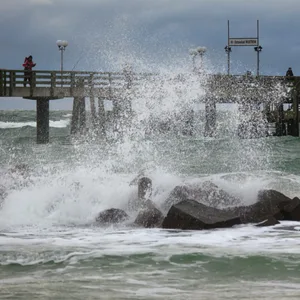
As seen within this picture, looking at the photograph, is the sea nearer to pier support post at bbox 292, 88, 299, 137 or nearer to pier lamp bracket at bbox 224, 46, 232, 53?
pier support post at bbox 292, 88, 299, 137

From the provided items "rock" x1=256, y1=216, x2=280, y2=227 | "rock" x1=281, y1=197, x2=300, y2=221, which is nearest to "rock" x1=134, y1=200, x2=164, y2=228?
"rock" x1=256, y1=216, x2=280, y2=227

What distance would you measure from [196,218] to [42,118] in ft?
76.6

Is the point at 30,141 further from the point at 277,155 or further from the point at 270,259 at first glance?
the point at 270,259

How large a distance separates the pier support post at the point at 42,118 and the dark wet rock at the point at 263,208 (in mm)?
21742

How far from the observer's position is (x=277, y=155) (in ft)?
83.8

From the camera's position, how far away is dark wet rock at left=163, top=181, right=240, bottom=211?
40.0ft

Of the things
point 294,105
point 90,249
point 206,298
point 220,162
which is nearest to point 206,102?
point 294,105

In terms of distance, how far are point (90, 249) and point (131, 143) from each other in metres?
21.5

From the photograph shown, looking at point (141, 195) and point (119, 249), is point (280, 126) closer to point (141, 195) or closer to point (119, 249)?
point (141, 195)

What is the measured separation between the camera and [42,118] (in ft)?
107

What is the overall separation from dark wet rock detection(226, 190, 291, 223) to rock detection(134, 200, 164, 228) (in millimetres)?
1158

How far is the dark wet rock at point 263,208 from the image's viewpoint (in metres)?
11.0

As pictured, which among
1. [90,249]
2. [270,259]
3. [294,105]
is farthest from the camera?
[294,105]

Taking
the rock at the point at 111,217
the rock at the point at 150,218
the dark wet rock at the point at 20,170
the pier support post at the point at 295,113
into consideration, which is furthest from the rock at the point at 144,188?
the pier support post at the point at 295,113
